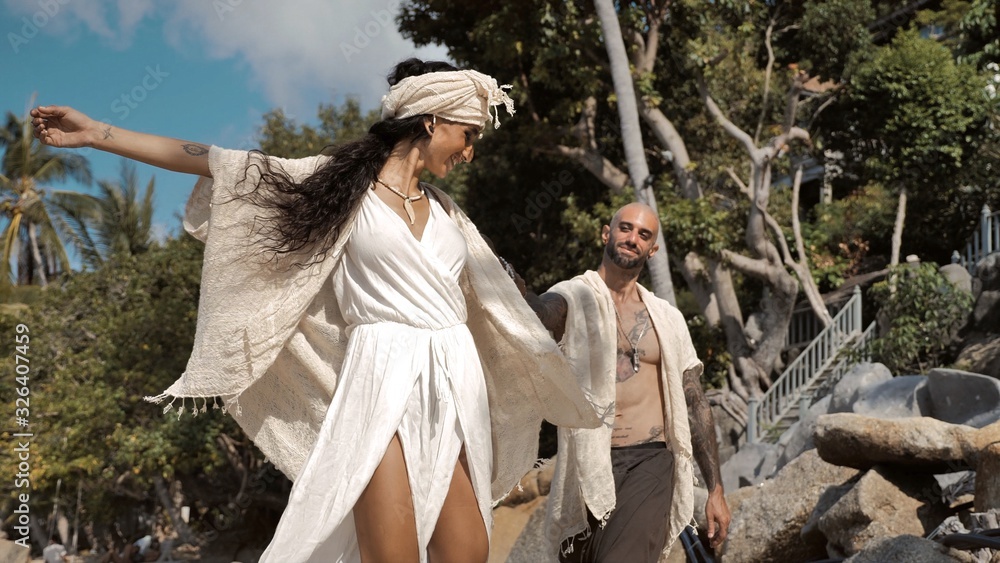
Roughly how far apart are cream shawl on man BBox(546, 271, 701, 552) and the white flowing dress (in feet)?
4.65

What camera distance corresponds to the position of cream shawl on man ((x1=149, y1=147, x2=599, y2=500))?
3.53 meters

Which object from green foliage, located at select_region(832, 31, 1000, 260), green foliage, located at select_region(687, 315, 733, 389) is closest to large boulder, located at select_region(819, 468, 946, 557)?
green foliage, located at select_region(687, 315, 733, 389)

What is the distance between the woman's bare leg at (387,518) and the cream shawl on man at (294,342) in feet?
1.63

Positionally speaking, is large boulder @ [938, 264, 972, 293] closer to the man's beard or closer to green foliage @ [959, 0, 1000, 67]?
green foliage @ [959, 0, 1000, 67]

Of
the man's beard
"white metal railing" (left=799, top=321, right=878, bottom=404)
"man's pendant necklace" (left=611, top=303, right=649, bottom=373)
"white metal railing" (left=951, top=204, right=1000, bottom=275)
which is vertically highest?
the man's beard

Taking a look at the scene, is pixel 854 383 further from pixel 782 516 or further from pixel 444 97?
pixel 444 97

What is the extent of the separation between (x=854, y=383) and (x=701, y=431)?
8.34 meters

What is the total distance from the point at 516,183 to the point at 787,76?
5.09 meters

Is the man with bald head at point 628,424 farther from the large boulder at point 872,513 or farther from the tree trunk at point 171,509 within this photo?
the tree trunk at point 171,509

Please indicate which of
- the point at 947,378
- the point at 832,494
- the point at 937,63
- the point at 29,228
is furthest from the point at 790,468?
the point at 29,228

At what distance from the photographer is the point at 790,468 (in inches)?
307

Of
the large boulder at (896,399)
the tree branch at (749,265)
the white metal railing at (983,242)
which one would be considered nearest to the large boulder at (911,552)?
the large boulder at (896,399)

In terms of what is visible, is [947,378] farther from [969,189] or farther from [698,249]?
[969,189]

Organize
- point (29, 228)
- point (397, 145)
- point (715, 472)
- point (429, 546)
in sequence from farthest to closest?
point (29, 228) → point (715, 472) → point (397, 145) → point (429, 546)
